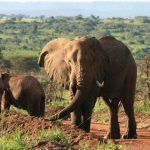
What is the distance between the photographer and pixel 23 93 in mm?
15453

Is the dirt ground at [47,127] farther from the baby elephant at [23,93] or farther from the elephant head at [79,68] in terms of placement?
the baby elephant at [23,93]

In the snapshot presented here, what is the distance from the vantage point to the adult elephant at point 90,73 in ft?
35.6

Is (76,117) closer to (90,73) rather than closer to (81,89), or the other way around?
(81,89)

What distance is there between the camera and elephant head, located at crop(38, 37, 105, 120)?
35.1 feet

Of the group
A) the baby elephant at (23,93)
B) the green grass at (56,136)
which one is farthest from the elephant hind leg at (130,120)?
the green grass at (56,136)

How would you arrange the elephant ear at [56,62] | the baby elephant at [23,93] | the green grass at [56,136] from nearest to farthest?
the green grass at [56,136], the elephant ear at [56,62], the baby elephant at [23,93]

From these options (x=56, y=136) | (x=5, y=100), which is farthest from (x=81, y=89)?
(x=5, y=100)

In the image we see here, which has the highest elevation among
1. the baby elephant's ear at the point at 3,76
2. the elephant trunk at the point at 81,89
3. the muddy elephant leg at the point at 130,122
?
the elephant trunk at the point at 81,89

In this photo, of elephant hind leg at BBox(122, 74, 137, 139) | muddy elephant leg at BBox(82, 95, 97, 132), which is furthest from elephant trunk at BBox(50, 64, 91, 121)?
elephant hind leg at BBox(122, 74, 137, 139)

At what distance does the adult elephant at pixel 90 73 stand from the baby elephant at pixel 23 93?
209 cm

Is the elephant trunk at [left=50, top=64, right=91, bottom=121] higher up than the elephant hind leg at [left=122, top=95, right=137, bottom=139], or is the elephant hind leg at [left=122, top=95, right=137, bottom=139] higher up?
the elephant trunk at [left=50, top=64, right=91, bottom=121]

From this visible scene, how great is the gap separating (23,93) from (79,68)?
4.96 meters

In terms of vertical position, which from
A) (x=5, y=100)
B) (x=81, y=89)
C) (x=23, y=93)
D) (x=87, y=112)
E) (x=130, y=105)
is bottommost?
(x=5, y=100)

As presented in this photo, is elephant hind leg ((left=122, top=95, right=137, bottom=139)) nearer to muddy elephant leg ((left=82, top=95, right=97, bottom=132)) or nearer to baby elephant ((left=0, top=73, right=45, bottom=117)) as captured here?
muddy elephant leg ((left=82, top=95, right=97, bottom=132))
